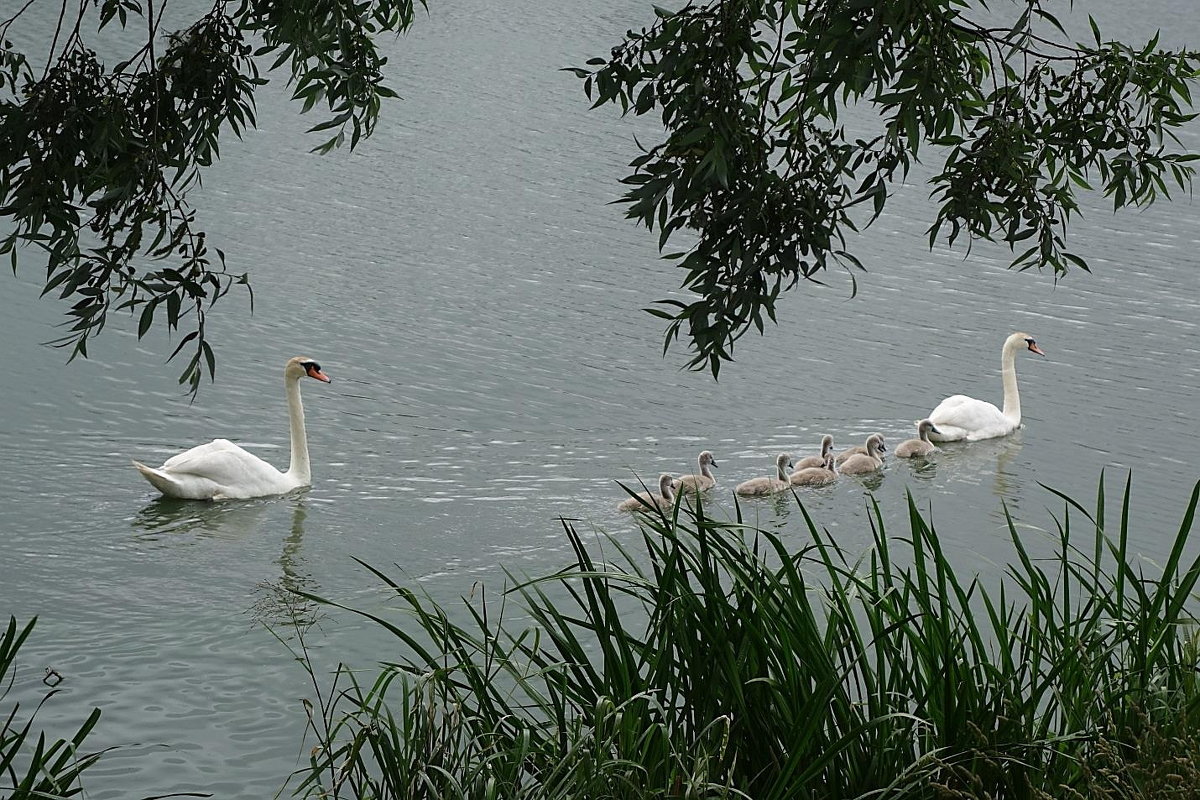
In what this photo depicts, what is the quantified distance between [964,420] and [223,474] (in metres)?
5.69

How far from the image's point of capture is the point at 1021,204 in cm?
458

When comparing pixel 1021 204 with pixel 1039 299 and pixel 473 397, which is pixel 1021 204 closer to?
pixel 473 397

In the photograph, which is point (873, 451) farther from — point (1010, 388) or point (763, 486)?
point (1010, 388)

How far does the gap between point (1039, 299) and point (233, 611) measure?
11.4 metres

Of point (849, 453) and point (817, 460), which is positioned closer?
point (817, 460)

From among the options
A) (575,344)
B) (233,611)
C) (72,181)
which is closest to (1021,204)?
(72,181)

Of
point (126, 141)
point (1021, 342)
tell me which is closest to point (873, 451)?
point (1021, 342)

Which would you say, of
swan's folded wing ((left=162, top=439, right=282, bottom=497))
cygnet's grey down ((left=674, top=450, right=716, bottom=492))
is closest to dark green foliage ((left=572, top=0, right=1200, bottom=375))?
cygnet's grey down ((left=674, top=450, right=716, bottom=492))

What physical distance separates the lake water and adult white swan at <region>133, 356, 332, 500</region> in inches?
5.1

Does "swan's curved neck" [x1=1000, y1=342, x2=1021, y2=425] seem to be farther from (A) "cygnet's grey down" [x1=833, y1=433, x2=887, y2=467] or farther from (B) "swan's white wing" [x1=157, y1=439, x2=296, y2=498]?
(B) "swan's white wing" [x1=157, y1=439, x2=296, y2=498]

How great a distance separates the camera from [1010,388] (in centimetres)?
1220

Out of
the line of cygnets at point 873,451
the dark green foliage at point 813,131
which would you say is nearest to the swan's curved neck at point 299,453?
the line of cygnets at point 873,451

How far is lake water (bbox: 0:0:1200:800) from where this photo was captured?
7000 mm

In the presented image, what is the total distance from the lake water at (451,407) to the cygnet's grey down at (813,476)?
10cm
